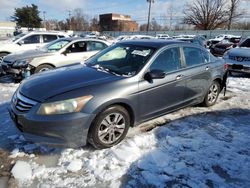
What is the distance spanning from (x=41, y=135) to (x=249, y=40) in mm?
10001

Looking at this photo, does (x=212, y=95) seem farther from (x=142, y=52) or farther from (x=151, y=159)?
(x=151, y=159)

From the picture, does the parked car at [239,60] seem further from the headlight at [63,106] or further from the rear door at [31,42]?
the rear door at [31,42]

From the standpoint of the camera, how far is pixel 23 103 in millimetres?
3797

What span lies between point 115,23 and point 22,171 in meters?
94.0

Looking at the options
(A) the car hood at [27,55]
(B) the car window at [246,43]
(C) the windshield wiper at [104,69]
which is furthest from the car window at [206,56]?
(B) the car window at [246,43]

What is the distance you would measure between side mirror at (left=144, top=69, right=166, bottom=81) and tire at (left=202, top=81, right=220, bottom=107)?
2099 mm

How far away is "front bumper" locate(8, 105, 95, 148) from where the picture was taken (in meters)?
3.55

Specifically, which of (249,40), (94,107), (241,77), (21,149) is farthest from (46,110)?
(249,40)

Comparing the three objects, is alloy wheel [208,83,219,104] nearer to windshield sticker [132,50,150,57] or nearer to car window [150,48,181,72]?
car window [150,48,181,72]

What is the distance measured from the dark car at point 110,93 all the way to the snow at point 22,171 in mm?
383

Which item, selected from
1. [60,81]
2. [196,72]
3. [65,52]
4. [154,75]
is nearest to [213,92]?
[196,72]

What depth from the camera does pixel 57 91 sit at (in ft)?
12.3

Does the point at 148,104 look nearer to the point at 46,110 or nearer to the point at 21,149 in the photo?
the point at 46,110

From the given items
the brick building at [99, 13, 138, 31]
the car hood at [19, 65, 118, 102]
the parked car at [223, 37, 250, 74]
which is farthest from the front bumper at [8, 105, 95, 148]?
the brick building at [99, 13, 138, 31]
